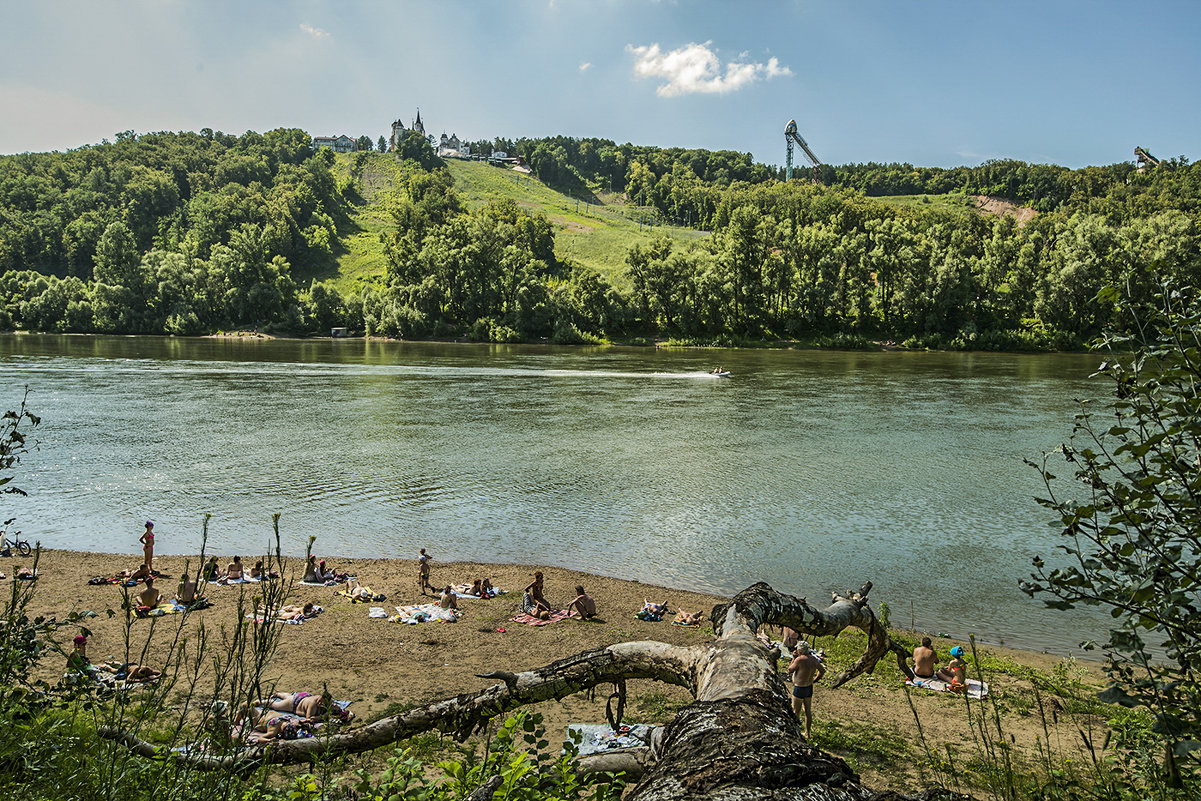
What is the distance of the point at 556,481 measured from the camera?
103 ft

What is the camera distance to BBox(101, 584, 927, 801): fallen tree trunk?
2951 millimetres

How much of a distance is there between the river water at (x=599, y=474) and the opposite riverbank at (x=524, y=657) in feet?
6.84

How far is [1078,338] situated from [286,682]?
323 ft

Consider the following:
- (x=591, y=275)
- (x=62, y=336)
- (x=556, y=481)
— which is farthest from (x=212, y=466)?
(x=62, y=336)

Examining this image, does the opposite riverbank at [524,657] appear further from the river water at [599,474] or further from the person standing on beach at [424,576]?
the river water at [599,474]

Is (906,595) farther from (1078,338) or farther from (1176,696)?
(1078,338)

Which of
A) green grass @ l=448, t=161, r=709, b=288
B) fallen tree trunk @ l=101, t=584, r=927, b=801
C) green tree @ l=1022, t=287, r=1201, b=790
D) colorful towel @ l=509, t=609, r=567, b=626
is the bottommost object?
colorful towel @ l=509, t=609, r=567, b=626

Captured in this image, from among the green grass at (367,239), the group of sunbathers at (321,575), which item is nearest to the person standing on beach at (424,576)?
the group of sunbathers at (321,575)

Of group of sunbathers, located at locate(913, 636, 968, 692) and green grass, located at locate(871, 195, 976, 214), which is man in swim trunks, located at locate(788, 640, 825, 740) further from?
green grass, located at locate(871, 195, 976, 214)

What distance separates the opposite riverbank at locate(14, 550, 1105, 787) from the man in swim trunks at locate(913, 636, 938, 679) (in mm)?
542

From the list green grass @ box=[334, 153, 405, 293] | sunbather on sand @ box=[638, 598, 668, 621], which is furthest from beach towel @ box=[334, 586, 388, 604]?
green grass @ box=[334, 153, 405, 293]

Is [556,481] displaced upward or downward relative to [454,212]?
downward

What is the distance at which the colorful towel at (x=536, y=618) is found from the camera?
1750 cm

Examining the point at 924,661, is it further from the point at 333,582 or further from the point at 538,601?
the point at 333,582
